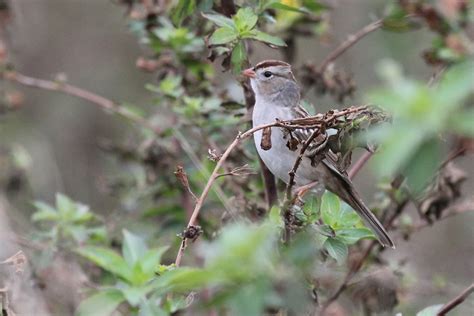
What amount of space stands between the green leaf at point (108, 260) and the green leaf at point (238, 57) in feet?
3.58

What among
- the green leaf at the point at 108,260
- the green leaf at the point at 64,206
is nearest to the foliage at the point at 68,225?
the green leaf at the point at 64,206

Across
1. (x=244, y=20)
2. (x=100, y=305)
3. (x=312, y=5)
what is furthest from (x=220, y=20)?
(x=100, y=305)

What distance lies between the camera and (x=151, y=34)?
13.5ft

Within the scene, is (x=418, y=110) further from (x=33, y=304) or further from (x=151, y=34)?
(x=151, y=34)

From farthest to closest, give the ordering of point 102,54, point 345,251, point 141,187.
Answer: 1. point 102,54
2. point 141,187
3. point 345,251

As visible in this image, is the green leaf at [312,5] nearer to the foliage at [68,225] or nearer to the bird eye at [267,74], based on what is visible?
the bird eye at [267,74]

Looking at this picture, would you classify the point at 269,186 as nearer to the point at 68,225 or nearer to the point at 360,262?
the point at 360,262

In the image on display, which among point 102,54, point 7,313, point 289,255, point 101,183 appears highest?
point 289,255

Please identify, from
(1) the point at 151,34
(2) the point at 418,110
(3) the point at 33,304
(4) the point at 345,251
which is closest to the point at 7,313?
(3) the point at 33,304

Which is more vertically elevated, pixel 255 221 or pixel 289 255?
pixel 289 255

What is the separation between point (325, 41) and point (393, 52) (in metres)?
1.76

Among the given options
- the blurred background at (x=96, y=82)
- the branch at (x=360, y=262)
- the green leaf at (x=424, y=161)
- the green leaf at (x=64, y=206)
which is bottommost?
the blurred background at (x=96, y=82)

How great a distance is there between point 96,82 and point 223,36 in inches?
199

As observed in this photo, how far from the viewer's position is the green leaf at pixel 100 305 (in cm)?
201
